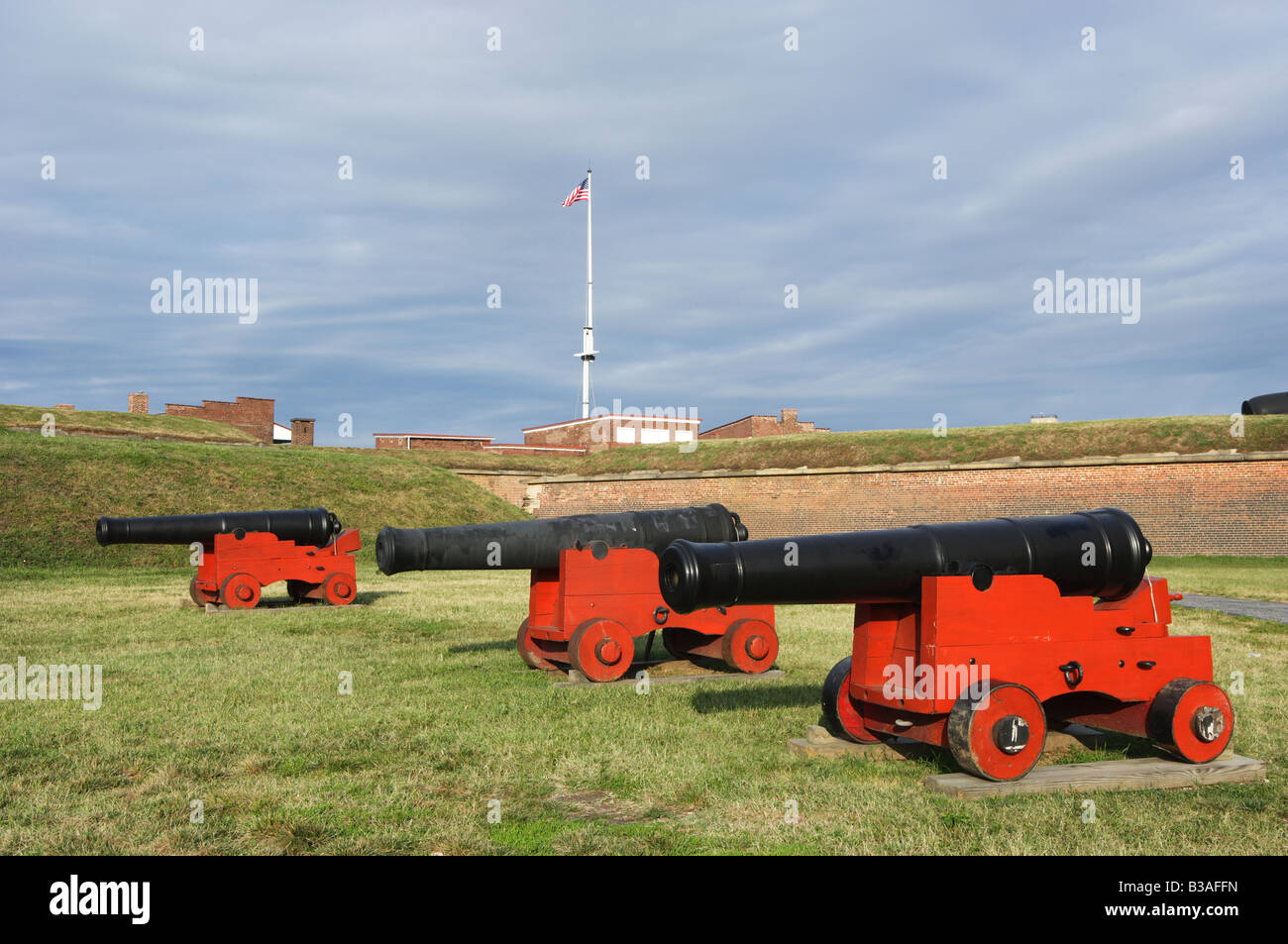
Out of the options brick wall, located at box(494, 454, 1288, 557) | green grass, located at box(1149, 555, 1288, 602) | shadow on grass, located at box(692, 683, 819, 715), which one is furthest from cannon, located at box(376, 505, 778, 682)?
brick wall, located at box(494, 454, 1288, 557)

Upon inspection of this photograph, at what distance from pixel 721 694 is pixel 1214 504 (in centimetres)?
2208

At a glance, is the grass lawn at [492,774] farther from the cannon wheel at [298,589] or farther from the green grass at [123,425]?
the green grass at [123,425]

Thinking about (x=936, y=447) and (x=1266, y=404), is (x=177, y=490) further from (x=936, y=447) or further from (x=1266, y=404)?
(x=1266, y=404)

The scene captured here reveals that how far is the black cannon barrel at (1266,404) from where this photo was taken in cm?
2675

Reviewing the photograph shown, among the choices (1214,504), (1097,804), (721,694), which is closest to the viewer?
(1097,804)

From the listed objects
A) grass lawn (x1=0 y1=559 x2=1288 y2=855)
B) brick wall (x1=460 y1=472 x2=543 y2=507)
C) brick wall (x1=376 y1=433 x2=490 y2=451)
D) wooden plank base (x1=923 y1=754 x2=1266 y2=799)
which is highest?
brick wall (x1=376 y1=433 x2=490 y2=451)

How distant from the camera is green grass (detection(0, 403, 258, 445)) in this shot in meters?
34.0

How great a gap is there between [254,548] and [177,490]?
14.5 m

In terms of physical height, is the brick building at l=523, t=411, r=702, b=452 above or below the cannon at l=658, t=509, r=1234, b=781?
above

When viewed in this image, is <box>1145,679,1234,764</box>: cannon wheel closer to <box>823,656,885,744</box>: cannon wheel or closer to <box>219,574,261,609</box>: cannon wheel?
<box>823,656,885,744</box>: cannon wheel

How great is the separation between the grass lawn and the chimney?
32998mm
